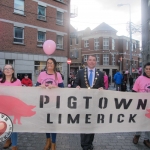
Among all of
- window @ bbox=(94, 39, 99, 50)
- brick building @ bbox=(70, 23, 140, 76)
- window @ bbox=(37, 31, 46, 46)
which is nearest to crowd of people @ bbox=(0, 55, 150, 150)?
window @ bbox=(37, 31, 46, 46)

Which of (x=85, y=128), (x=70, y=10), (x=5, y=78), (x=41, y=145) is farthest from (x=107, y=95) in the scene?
Answer: (x=70, y=10)

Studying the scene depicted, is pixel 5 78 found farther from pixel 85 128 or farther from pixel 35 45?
pixel 35 45

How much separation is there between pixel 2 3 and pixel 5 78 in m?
16.6

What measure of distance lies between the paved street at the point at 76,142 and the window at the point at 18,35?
53.3 feet

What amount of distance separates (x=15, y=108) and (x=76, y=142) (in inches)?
68.1

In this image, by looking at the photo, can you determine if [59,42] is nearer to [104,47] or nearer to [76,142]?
[76,142]

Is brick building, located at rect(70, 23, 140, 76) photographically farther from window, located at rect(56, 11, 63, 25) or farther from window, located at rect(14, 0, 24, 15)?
window, located at rect(14, 0, 24, 15)

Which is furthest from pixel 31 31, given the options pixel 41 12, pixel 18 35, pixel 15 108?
pixel 15 108

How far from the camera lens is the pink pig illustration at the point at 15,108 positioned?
3.79 meters

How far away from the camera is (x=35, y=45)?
21375 millimetres

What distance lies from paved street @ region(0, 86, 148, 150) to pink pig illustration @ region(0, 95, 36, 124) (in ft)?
2.78

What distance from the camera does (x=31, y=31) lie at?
829 inches

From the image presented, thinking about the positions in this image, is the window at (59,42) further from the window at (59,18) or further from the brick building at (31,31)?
the window at (59,18)

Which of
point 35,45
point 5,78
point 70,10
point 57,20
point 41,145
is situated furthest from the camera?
point 70,10
